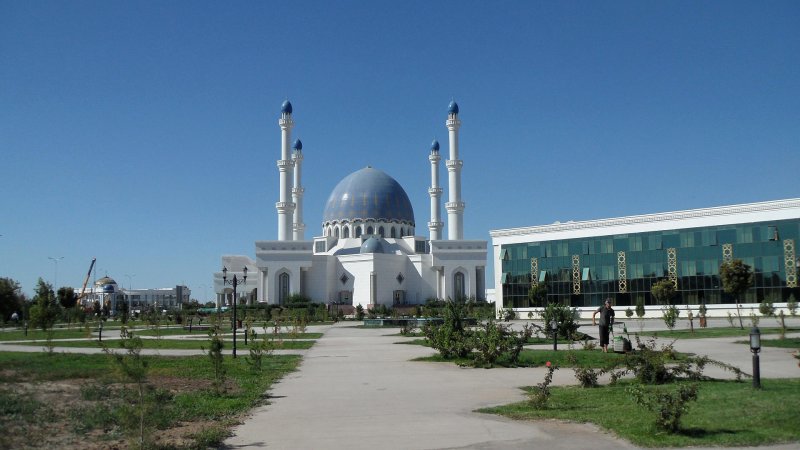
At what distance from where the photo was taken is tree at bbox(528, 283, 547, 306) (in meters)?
57.9

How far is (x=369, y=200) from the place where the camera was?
91.2m

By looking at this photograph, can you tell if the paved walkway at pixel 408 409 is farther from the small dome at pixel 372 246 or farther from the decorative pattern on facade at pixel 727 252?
the small dome at pixel 372 246

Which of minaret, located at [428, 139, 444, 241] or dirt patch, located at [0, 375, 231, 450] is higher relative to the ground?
minaret, located at [428, 139, 444, 241]

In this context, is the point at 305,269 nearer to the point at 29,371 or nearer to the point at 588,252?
the point at 588,252

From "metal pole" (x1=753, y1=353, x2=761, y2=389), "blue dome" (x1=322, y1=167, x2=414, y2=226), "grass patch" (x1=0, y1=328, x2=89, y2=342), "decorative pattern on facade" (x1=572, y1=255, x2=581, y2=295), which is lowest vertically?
"grass patch" (x1=0, y1=328, x2=89, y2=342)

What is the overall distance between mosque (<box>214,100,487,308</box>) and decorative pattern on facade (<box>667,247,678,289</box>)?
2966cm

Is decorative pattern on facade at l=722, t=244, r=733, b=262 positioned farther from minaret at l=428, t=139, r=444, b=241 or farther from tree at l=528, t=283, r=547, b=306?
minaret at l=428, t=139, r=444, b=241

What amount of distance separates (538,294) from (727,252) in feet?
48.5

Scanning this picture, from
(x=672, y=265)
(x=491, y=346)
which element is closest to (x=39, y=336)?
(x=491, y=346)

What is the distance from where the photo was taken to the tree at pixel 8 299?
5731cm

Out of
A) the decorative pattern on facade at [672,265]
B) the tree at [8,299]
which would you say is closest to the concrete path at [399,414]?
the decorative pattern on facade at [672,265]

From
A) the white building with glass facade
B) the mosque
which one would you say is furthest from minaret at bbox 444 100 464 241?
the white building with glass facade

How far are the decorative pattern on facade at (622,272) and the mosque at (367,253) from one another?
2630 cm

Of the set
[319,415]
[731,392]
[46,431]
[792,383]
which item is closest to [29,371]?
[46,431]
